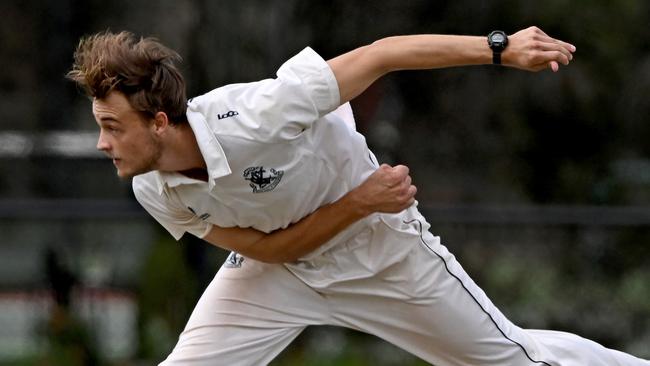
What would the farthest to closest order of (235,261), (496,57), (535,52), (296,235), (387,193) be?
(235,261)
(296,235)
(387,193)
(496,57)
(535,52)

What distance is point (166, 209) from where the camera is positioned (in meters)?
4.95

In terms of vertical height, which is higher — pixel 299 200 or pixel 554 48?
pixel 554 48

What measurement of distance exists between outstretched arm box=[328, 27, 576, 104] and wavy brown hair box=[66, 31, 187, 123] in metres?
0.51

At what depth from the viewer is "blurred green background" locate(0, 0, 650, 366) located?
796 centimetres

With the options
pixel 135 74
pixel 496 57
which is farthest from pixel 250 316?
pixel 496 57

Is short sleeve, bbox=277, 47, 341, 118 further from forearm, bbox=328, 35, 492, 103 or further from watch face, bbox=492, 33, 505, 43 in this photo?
watch face, bbox=492, 33, 505, 43

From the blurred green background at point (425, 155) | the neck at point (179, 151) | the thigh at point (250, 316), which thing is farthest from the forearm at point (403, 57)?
the blurred green background at point (425, 155)

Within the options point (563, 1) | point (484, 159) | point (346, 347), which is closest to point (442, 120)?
point (484, 159)

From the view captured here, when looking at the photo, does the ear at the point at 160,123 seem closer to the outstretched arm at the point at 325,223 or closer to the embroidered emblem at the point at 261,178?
the embroidered emblem at the point at 261,178

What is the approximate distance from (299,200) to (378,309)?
505 mm

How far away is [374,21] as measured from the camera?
875 cm

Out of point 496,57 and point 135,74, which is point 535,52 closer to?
point 496,57

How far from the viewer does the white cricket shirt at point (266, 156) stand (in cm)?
460

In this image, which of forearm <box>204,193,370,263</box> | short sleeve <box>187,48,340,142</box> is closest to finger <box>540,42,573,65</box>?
short sleeve <box>187,48,340,142</box>
